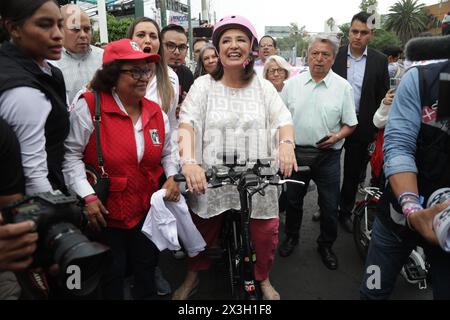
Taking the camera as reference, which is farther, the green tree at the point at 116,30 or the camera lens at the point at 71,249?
the green tree at the point at 116,30

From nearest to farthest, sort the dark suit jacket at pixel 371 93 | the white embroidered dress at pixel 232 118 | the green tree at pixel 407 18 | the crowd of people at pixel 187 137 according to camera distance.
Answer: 1. the crowd of people at pixel 187 137
2. the white embroidered dress at pixel 232 118
3. the dark suit jacket at pixel 371 93
4. the green tree at pixel 407 18

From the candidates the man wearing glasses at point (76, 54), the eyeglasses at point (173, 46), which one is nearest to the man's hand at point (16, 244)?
the man wearing glasses at point (76, 54)

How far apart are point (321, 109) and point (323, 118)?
0.27 ft

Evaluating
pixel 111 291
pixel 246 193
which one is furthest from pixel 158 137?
pixel 111 291

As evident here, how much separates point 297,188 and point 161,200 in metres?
1.60

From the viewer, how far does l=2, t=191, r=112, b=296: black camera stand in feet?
3.78

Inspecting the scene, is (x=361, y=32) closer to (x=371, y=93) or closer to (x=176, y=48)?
(x=371, y=93)

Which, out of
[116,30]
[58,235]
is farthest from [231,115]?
[116,30]

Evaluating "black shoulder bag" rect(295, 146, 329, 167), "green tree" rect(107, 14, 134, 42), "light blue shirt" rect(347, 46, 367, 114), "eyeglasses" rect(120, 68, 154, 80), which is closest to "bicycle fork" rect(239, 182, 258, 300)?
"eyeglasses" rect(120, 68, 154, 80)

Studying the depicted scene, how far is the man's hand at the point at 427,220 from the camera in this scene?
4.06ft

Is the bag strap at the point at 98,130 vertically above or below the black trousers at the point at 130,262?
above

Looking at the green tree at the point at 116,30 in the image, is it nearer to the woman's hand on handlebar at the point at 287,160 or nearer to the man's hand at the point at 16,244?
the woman's hand on handlebar at the point at 287,160

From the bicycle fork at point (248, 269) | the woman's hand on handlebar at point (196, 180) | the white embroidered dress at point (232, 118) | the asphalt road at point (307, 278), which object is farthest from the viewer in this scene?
the asphalt road at point (307, 278)

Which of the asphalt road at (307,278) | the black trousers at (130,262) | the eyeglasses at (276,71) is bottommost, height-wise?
the asphalt road at (307,278)
